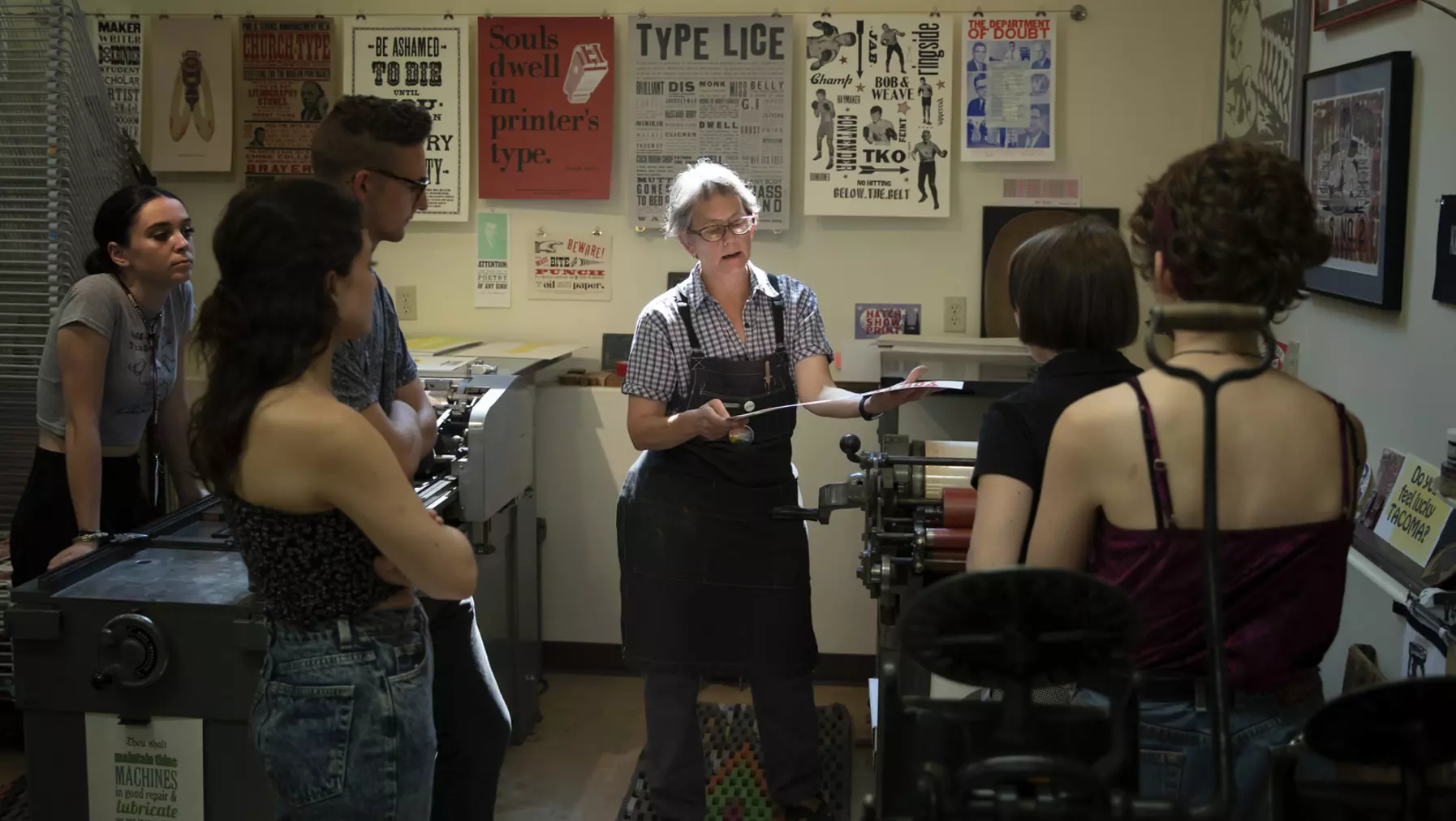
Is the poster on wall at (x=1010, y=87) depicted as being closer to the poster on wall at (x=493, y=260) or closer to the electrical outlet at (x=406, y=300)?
the poster on wall at (x=493, y=260)

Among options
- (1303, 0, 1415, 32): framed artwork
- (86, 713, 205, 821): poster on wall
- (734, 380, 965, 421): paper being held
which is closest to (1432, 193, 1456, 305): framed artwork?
(1303, 0, 1415, 32): framed artwork

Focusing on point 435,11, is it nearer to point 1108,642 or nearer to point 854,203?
point 854,203

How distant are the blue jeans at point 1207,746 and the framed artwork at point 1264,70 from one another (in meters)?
1.77

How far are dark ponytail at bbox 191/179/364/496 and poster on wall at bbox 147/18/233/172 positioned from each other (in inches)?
110

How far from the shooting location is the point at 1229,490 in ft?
4.54

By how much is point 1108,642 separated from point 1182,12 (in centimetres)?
332

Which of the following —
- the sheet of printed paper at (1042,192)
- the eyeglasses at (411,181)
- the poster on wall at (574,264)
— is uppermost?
the sheet of printed paper at (1042,192)

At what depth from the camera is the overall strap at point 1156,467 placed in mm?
1367

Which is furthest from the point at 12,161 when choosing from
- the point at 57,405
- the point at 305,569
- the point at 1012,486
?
the point at 1012,486

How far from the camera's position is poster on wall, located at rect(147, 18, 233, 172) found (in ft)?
13.8

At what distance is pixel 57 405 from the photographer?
2887 mm

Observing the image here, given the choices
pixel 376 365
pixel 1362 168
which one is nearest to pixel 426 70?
pixel 376 365

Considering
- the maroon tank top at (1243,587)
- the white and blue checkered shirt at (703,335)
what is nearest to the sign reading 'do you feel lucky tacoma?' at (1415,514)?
the maroon tank top at (1243,587)

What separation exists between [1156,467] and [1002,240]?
9.02 ft
